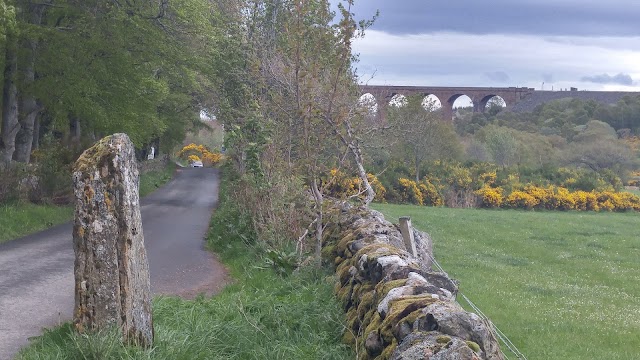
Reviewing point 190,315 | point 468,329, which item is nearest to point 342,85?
point 190,315

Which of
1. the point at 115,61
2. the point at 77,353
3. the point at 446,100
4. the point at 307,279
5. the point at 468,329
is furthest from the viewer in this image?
the point at 446,100

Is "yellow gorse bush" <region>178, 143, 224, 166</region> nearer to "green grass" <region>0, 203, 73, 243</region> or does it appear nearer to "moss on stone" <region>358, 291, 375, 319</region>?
"green grass" <region>0, 203, 73, 243</region>

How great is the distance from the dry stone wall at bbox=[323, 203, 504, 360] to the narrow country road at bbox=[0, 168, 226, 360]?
118 inches

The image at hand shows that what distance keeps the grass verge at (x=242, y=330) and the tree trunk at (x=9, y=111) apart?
39.1 ft

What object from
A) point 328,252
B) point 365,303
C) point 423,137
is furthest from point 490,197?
point 365,303

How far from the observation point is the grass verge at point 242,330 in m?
6.47

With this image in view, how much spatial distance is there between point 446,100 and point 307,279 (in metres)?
72.1

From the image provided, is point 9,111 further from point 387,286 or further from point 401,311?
point 401,311

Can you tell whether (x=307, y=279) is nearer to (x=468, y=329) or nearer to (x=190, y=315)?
(x=190, y=315)

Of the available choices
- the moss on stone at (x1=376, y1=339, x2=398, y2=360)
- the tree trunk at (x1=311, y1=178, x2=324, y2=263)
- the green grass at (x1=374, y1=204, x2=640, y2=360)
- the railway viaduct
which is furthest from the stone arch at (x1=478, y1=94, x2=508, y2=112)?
the moss on stone at (x1=376, y1=339, x2=398, y2=360)

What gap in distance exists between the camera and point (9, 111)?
20594mm

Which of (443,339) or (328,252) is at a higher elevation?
(443,339)

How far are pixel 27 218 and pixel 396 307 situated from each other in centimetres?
1408

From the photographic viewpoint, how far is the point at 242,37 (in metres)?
25.4
